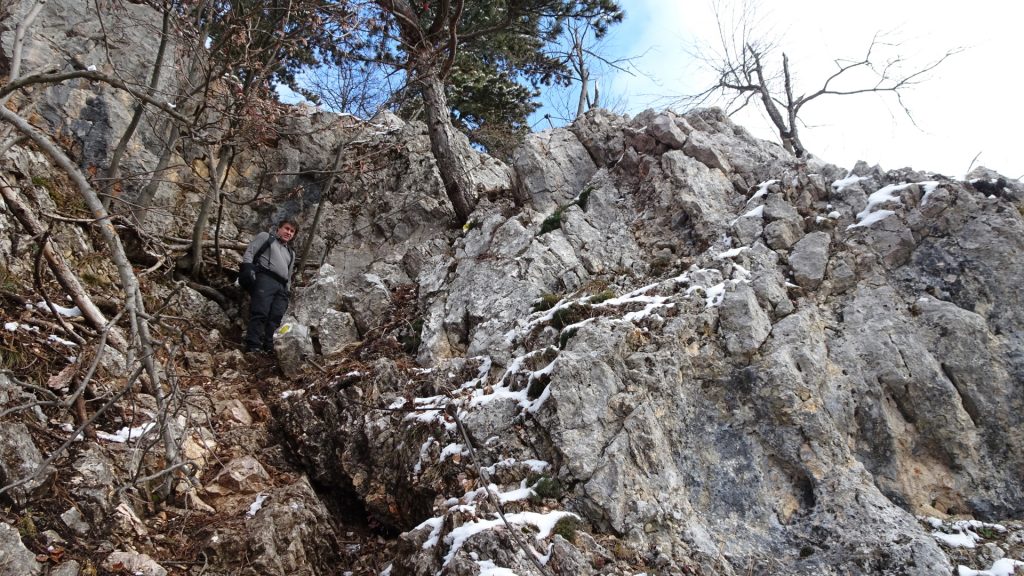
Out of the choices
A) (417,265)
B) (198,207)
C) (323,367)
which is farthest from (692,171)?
(198,207)

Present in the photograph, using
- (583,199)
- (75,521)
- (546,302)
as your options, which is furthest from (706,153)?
(75,521)

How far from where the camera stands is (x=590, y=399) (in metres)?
5.48

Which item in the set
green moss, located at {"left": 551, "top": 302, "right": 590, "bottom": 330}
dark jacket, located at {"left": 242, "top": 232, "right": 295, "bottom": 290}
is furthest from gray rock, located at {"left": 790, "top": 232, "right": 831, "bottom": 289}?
dark jacket, located at {"left": 242, "top": 232, "right": 295, "bottom": 290}

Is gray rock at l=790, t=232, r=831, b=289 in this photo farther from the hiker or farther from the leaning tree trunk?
the hiker

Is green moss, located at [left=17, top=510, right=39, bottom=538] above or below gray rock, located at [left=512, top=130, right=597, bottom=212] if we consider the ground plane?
below

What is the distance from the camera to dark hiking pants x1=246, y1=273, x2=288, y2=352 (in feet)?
26.5

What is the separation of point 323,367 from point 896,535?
5.92m

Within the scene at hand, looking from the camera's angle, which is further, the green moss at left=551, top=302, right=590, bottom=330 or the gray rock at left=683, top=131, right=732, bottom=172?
the gray rock at left=683, top=131, right=732, bottom=172

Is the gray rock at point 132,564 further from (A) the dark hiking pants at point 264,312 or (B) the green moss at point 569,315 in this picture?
(B) the green moss at point 569,315

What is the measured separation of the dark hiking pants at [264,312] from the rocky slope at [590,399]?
29 cm

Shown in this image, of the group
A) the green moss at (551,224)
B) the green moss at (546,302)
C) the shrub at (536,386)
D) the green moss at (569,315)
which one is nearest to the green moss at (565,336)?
the green moss at (569,315)

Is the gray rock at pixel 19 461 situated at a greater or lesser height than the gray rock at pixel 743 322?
lesser

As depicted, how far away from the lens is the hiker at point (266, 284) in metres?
8.13

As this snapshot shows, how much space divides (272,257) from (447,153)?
3182 millimetres
